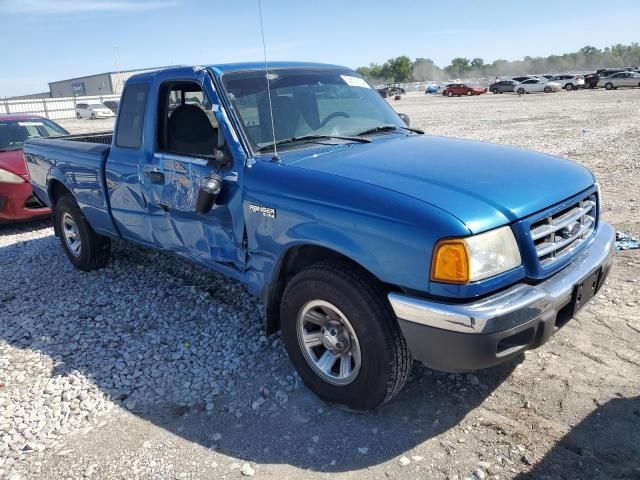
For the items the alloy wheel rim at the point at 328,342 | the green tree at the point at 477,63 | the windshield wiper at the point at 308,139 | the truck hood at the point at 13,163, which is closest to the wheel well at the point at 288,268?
the alloy wheel rim at the point at 328,342

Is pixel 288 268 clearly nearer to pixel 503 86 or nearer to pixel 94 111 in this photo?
pixel 94 111

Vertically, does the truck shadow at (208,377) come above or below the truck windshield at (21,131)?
below

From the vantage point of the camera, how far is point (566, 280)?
9.12 feet

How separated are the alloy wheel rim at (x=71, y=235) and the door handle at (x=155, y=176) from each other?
2.11m

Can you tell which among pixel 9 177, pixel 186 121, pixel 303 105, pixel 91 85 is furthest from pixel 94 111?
pixel 91 85

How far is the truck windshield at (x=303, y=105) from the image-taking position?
3.56m

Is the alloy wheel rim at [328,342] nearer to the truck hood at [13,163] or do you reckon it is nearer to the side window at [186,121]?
the side window at [186,121]

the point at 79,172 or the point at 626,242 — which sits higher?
the point at 79,172

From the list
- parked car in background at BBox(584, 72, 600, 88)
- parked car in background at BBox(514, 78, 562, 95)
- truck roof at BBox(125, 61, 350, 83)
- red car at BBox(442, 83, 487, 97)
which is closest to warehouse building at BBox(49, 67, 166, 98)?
red car at BBox(442, 83, 487, 97)

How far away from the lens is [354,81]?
14.5 ft

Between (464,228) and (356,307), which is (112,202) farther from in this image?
(464,228)

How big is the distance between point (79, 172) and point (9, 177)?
2.99m

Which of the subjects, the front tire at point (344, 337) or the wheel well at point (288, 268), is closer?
the front tire at point (344, 337)

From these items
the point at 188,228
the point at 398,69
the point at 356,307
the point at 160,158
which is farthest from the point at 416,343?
the point at 398,69
